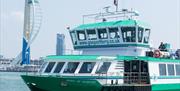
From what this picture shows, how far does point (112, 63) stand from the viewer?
24.8m

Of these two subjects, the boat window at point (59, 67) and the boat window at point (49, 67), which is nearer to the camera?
the boat window at point (59, 67)

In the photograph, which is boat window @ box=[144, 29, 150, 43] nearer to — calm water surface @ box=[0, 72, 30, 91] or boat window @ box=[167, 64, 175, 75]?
boat window @ box=[167, 64, 175, 75]

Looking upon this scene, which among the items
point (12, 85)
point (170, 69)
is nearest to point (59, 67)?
point (170, 69)

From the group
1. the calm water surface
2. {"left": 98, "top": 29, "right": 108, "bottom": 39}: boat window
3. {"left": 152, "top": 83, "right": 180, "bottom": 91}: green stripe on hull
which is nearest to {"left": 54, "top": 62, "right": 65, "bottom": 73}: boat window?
{"left": 98, "top": 29, "right": 108, "bottom": 39}: boat window

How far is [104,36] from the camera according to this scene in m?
28.0

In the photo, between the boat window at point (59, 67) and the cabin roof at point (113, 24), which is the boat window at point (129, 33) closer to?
the cabin roof at point (113, 24)

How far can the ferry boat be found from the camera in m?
24.0

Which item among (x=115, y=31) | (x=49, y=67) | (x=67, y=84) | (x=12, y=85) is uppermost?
(x=115, y=31)

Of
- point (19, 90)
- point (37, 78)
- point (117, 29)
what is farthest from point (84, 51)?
point (19, 90)

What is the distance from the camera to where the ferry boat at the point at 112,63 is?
2403 cm

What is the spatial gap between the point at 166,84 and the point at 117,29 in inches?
160

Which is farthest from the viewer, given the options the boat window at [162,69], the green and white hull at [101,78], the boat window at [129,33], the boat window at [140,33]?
the boat window at [140,33]

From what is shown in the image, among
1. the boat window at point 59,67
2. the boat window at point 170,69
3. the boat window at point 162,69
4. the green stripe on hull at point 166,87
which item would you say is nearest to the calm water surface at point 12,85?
the green stripe on hull at point 166,87

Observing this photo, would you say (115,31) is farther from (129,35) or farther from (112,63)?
(112,63)
